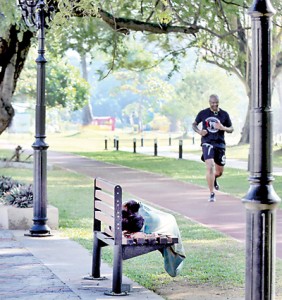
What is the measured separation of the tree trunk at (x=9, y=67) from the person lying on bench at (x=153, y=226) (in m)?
8.80

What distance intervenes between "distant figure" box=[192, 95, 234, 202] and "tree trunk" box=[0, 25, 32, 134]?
3468mm

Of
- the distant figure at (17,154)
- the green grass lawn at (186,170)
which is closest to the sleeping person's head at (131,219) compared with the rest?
the green grass lawn at (186,170)

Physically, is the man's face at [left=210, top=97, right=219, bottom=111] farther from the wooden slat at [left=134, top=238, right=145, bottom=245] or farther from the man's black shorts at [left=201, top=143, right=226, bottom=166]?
the wooden slat at [left=134, top=238, right=145, bottom=245]

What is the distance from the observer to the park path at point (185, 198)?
1542 centimetres

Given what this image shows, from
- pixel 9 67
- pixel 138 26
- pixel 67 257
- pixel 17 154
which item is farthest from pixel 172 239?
pixel 17 154

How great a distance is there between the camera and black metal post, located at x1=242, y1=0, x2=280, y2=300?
20.4ft

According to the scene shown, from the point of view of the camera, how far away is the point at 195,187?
23.7 metres

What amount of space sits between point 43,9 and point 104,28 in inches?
608

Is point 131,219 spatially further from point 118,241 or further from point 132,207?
point 118,241

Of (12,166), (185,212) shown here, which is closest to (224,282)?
(185,212)

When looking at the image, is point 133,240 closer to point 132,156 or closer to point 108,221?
point 108,221

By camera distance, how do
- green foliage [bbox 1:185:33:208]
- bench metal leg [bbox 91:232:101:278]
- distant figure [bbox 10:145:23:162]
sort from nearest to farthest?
1. bench metal leg [bbox 91:232:101:278]
2. green foliage [bbox 1:185:33:208]
3. distant figure [bbox 10:145:23:162]

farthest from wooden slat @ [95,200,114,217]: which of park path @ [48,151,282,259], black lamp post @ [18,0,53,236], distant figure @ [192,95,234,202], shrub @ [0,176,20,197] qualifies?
distant figure @ [192,95,234,202]

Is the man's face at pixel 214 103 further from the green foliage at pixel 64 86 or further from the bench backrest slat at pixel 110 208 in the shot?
the green foliage at pixel 64 86
